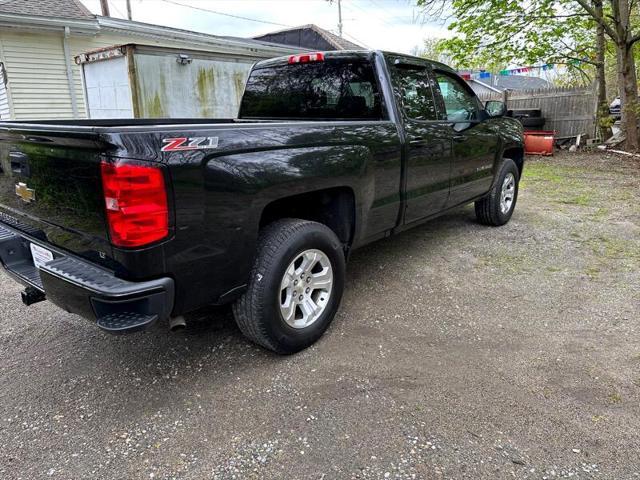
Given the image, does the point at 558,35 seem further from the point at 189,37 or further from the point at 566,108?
the point at 189,37

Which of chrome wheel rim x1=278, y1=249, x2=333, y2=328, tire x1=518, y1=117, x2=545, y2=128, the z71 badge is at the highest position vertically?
tire x1=518, y1=117, x2=545, y2=128

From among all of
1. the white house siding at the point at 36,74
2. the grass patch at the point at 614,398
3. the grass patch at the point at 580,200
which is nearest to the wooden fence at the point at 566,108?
the grass patch at the point at 580,200

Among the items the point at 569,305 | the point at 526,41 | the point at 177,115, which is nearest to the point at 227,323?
the point at 569,305

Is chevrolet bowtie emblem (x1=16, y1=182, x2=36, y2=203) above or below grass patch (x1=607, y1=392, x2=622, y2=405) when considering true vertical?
above

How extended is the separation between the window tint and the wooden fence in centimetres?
1146

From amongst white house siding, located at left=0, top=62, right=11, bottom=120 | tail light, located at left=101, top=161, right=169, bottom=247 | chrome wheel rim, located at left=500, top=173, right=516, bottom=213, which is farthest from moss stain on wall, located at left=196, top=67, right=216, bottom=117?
tail light, located at left=101, top=161, right=169, bottom=247

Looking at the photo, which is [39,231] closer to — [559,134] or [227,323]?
[227,323]

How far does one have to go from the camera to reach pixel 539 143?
1186 centimetres

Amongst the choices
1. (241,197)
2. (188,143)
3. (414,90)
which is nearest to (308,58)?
(414,90)

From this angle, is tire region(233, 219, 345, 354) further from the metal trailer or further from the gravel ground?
the metal trailer

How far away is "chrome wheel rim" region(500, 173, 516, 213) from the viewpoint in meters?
5.58

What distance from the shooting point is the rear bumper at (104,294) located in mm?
2068

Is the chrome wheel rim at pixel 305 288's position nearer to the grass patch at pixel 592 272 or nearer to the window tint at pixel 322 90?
the window tint at pixel 322 90

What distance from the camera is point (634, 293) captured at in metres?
3.75
